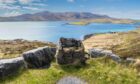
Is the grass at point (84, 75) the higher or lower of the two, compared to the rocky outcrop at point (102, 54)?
lower

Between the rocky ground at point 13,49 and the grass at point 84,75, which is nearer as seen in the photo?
the grass at point 84,75

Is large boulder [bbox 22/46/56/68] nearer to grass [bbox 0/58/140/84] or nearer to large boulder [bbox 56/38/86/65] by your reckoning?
grass [bbox 0/58/140/84]

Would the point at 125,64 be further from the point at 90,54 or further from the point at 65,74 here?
the point at 65,74

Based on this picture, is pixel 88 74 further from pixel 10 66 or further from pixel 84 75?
pixel 10 66

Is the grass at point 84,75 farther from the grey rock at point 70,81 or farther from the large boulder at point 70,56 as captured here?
the large boulder at point 70,56

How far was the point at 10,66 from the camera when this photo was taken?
18609 mm

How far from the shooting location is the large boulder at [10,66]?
18375 mm

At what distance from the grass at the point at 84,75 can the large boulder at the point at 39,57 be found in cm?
85

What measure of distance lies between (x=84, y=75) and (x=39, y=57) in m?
3.46

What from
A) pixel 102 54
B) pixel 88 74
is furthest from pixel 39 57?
pixel 102 54

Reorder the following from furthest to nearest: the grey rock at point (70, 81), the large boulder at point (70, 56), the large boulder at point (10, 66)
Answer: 1. the large boulder at point (70, 56)
2. the large boulder at point (10, 66)
3. the grey rock at point (70, 81)

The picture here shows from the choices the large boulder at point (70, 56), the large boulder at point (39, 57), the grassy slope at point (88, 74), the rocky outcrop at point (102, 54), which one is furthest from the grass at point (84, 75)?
the rocky outcrop at point (102, 54)

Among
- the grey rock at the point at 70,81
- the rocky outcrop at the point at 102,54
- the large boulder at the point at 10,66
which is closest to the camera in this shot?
the grey rock at the point at 70,81

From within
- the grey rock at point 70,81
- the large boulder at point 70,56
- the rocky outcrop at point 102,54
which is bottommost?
the grey rock at point 70,81
